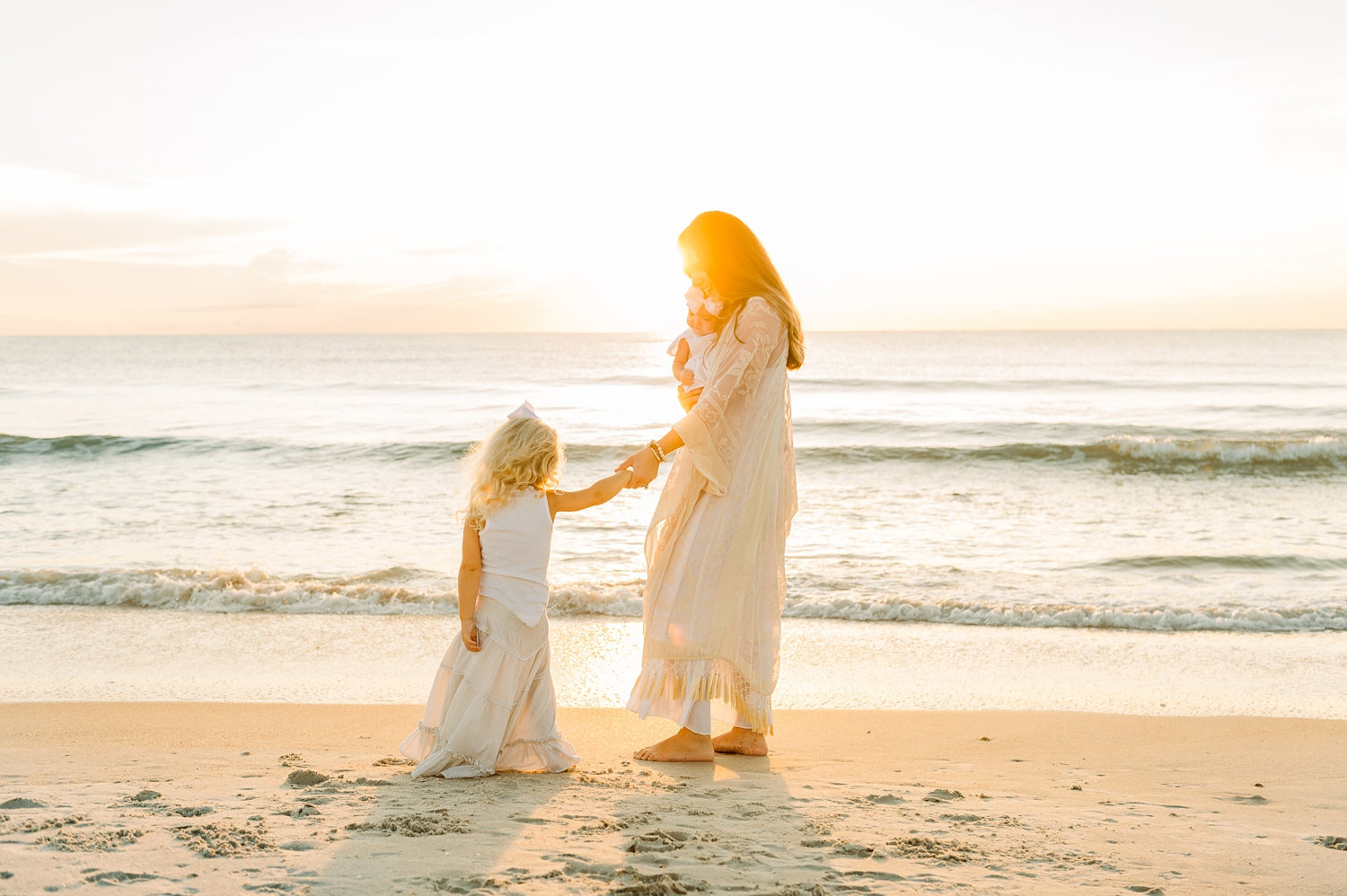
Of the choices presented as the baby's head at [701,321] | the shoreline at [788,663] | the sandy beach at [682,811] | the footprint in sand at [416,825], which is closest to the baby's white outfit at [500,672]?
the sandy beach at [682,811]

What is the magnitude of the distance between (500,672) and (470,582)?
1.14ft

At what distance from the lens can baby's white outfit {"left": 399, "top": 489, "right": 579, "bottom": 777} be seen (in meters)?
3.48

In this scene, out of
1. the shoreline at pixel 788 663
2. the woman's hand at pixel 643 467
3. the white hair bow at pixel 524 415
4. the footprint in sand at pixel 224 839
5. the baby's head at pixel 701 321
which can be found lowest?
the shoreline at pixel 788 663

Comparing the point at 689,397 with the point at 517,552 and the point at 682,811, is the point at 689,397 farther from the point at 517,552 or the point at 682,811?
the point at 682,811

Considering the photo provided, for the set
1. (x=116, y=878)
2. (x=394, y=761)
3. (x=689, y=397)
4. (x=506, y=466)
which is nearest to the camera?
(x=116, y=878)

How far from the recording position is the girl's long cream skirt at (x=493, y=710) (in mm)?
3486

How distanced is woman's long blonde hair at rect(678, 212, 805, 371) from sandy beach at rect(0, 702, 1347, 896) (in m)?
1.61

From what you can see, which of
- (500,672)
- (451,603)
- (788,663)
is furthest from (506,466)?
(451,603)

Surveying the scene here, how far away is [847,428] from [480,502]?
18.3m

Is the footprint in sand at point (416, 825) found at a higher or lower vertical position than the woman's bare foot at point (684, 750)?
higher

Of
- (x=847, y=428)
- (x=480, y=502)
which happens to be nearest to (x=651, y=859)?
(x=480, y=502)

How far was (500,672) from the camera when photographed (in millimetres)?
3512

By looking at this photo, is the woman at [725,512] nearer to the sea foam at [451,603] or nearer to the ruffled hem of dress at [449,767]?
the ruffled hem of dress at [449,767]

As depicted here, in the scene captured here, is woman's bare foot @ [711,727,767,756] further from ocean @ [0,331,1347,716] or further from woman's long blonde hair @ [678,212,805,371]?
woman's long blonde hair @ [678,212,805,371]
